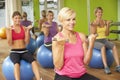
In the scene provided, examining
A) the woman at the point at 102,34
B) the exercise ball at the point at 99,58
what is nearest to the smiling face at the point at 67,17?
the woman at the point at 102,34

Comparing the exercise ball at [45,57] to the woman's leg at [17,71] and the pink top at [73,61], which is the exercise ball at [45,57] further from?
the pink top at [73,61]

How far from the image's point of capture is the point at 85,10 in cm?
798

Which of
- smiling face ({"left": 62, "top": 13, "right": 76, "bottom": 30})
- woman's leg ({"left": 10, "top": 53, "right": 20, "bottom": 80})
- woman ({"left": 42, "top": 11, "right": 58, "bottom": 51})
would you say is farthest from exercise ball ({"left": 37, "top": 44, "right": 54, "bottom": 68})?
smiling face ({"left": 62, "top": 13, "right": 76, "bottom": 30})

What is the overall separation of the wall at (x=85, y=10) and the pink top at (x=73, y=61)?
19.6 ft

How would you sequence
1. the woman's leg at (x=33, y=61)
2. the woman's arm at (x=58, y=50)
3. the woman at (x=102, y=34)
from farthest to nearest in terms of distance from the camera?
the woman at (x=102, y=34) < the woman's leg at (x=33, y=61) < the woman's arm at (x=58, y=50)

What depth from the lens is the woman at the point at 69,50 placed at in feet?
5.61

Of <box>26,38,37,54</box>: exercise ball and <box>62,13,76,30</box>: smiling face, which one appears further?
<box>26,38,37,54</box>: exercise ball

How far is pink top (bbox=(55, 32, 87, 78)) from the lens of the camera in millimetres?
1758

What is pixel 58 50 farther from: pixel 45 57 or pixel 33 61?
pixel 45 57

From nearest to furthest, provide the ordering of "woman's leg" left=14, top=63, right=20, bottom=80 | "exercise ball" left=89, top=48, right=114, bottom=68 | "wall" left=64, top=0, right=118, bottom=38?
"woman's leg" left=14, top=63, right=20, bottom=80 < "exercise ball" left=89, top=48, right=114, bottom=68 < "wall" left=64, top=0, right=118, bottom=38

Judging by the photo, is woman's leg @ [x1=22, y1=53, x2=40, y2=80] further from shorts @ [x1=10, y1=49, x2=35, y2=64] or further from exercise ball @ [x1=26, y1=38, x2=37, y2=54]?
exercise ball @ [x1=26, y1=38, x2=37, y2=54]

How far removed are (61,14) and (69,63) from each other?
359mm

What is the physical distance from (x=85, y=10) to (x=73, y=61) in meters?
6.36

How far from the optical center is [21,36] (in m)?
3.37
